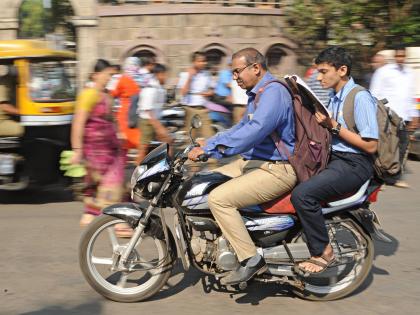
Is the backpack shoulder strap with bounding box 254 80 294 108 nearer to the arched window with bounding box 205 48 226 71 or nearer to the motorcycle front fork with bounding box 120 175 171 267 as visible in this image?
the motorcycle front fork with bounding box 120 175 171 267

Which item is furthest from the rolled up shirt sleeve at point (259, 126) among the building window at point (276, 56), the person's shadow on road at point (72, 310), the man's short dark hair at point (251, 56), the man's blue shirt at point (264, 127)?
the building window at point (276, 56)

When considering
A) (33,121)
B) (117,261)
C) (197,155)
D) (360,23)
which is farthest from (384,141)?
(360,23)

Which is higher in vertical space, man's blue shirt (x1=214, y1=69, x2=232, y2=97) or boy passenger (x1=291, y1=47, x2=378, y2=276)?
boy passenger (x1=291, y1=47, x2=378, y2=276)

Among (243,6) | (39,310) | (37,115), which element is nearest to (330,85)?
(39,310)

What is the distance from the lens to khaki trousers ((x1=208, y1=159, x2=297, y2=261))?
4.21m

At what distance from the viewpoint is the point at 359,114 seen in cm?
434

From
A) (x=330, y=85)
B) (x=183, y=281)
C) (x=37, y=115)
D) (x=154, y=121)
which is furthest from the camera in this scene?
(x=154, y=121)

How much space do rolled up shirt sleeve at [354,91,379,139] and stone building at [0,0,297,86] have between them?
11417 mm

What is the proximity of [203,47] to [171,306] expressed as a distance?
1179cm

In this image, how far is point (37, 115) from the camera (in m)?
7.32

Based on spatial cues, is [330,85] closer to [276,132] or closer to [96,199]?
[276,132]

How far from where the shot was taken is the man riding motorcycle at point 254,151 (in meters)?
4.11

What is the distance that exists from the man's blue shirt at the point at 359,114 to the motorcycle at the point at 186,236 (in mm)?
343

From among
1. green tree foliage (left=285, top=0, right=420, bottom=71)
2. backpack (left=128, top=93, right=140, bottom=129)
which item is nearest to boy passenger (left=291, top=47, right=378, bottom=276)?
backpack (left=128, top=93, right=140, bottom=129)
